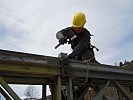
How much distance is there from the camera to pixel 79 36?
234 inches

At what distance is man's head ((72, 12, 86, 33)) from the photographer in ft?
19.5

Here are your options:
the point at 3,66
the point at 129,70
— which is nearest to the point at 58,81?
the point at 3,66

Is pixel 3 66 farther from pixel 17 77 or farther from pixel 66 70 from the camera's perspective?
pixel 66 70

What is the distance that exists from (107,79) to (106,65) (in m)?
0.33

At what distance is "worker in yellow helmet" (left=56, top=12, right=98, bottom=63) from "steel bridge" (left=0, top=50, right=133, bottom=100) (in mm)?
607

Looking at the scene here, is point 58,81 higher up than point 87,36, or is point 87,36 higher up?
point 87,36

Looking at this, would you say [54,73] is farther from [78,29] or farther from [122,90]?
[122,90]

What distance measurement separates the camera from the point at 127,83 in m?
6.66

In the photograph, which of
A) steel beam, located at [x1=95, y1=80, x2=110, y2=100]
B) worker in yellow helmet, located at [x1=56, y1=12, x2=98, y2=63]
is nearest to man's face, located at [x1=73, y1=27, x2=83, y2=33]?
worker in yellow helmet, located at [x1=56, y1=12, x2=98, y2=63]

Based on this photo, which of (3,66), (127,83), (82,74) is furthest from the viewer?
(127,83)

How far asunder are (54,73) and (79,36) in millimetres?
1656

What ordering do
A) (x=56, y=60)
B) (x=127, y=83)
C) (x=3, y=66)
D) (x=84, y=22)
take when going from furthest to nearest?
(x=127, y=83)
(x=84, y=22)
(x=56, y=60)
(x=3, y=66)

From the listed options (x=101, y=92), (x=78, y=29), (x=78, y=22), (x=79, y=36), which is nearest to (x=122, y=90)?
(x=101, y=92)

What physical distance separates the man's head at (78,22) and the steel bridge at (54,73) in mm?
1109
